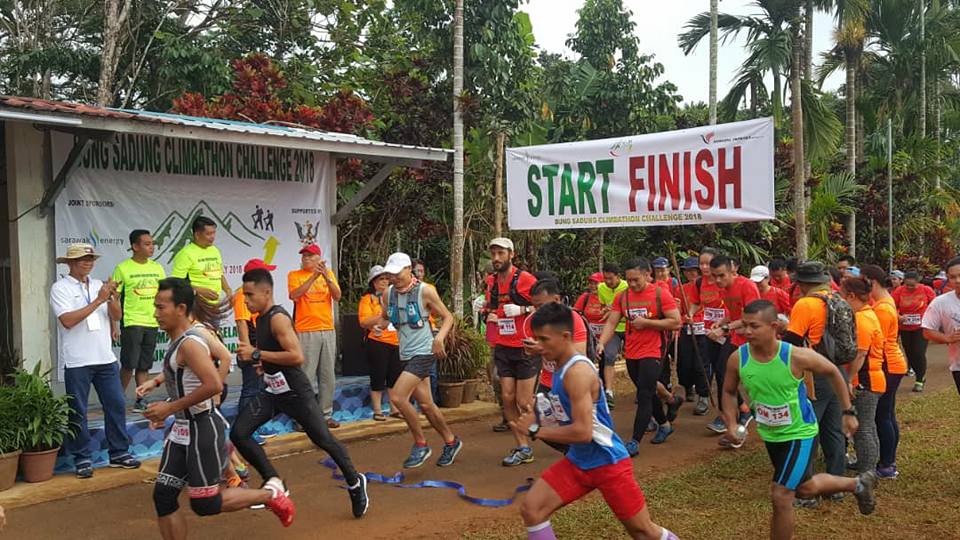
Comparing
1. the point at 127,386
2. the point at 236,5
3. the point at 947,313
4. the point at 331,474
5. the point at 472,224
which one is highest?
the point at 236,5

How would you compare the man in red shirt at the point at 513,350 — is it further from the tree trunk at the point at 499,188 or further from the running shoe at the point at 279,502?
the tree trunk at the point at 499,188

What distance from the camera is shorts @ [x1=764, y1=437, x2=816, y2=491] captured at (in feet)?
16.6

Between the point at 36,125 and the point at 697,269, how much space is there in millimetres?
7437

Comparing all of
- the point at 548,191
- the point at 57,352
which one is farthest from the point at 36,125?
the point at 548,191

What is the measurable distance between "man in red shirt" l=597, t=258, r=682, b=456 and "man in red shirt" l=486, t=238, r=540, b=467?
2.60ft

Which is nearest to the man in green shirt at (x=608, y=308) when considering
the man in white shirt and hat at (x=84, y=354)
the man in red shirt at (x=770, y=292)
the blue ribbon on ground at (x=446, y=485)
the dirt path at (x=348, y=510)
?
the dirt path at (x=348, y=510)

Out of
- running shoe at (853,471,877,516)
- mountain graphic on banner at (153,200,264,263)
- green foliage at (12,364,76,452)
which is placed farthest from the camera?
mountain graphic on banner at (153,200,264,263)

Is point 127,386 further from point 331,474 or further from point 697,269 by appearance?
point 697,269

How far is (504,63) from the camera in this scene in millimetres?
12820

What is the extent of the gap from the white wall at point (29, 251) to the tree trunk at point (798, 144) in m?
12.2

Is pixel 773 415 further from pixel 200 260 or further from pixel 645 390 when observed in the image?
pixel 200 260

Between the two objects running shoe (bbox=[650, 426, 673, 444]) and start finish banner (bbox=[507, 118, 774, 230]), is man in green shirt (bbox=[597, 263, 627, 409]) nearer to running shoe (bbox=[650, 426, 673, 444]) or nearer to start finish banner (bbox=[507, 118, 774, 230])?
running shoe (bbox=[650, 426, 673, 444])

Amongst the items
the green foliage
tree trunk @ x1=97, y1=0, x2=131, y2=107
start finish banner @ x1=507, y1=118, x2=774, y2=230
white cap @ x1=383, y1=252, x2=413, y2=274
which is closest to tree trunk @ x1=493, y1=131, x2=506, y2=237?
start finish banner @ x1=507, y1=118, x2=774, y2=230

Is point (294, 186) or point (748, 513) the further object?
point (294, 186)
